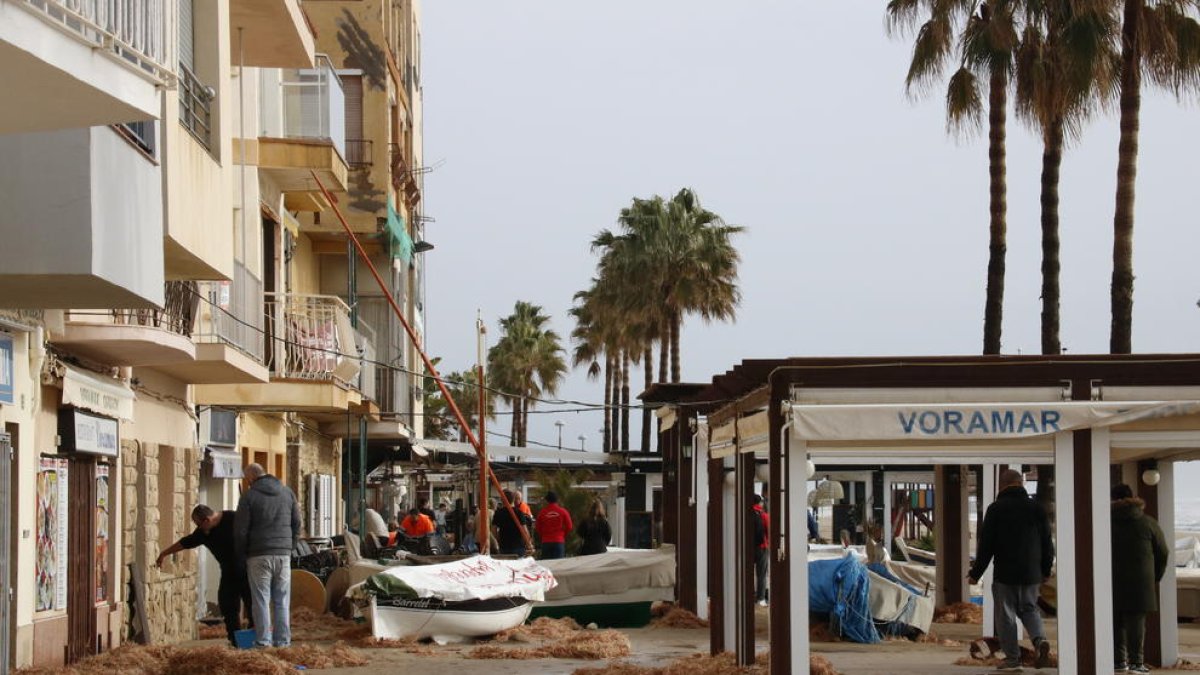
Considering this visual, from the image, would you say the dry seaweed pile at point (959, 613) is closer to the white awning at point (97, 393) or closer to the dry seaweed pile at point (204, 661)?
the dry seaweed pile at point (204, 661)

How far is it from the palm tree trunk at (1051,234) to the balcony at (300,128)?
11218mm

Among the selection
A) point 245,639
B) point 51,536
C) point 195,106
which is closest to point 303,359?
point 195,106

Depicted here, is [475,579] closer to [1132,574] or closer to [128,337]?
[128,337]

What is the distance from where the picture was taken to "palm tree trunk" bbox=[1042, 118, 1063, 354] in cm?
3055

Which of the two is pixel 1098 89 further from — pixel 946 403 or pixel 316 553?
pixel 946 403

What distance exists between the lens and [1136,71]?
2942 centimetres

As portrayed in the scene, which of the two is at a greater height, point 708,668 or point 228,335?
point 228,335

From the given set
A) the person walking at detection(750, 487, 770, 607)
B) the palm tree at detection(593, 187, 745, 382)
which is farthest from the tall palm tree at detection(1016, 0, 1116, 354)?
the palm tree at detection(593, 187, 745, 382)

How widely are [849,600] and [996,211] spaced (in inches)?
517

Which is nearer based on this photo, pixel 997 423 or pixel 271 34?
pixel 997 423

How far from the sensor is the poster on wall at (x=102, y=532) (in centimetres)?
1883

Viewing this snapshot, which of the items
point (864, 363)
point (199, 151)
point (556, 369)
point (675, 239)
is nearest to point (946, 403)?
point (864, 363)

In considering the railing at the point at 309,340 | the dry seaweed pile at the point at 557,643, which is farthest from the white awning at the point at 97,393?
the railing at the point at 309,340

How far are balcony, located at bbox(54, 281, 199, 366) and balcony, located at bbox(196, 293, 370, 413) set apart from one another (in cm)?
626
